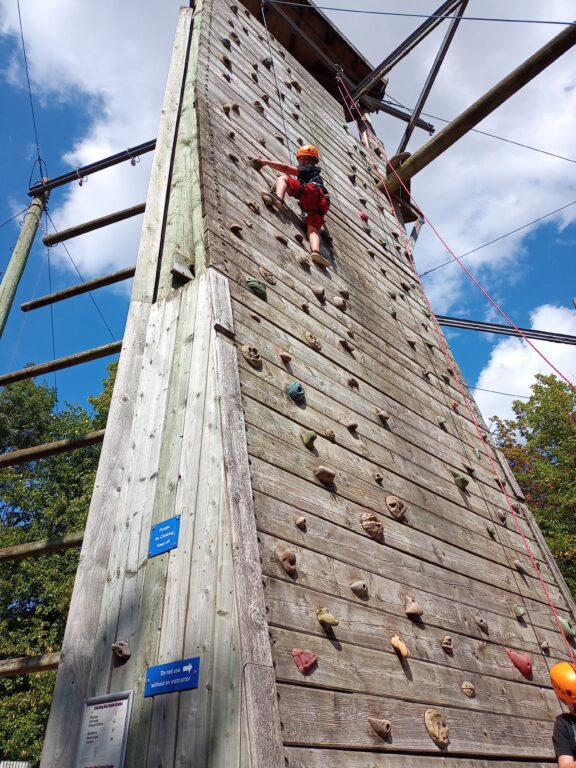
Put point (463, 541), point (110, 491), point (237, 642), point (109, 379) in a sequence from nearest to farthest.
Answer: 1. point (237, 642)
2. point (110, 491)
3. point (463, 541)
4. point (109, 379)

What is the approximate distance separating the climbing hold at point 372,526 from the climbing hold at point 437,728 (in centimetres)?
79

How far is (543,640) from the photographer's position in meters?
3.84

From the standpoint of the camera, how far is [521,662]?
3.40m

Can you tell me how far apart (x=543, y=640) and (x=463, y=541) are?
0.85m

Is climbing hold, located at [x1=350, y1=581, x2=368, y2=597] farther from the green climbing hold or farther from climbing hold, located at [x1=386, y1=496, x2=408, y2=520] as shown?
the green climbing hold

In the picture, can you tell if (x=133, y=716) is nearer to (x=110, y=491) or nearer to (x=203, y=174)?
(x=110, y=491)

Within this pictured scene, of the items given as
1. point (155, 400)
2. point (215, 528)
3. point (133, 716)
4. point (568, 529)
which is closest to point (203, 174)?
point (155, 400)

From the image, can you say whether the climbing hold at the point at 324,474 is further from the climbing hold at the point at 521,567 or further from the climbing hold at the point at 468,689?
the climbing hold at the point at 521,567

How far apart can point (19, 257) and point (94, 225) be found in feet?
3.17

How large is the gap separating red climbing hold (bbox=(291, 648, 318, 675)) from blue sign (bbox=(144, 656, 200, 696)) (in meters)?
0.36

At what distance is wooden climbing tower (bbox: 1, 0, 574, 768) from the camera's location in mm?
2002

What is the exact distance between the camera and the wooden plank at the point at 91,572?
2145mm

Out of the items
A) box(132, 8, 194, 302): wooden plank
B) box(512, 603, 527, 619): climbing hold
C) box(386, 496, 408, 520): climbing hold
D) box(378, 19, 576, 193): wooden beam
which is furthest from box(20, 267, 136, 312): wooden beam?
box(378, 19, 576, 193): wooden beam

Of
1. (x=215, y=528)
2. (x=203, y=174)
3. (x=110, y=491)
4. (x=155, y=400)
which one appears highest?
(x=203, y=174)
